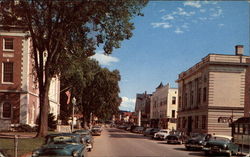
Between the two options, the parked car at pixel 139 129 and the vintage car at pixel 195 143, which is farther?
the parked car at pixel 139 129

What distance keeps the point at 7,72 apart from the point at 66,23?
17.6 meters

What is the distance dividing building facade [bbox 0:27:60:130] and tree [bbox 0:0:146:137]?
40.7 feet

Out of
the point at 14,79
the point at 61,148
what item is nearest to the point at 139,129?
the point at 14,79

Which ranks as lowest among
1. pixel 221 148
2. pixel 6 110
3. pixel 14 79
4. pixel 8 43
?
pixel 221 148

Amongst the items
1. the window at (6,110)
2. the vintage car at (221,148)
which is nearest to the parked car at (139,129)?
the window at (6,110)

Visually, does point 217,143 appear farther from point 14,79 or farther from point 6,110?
point 6,110

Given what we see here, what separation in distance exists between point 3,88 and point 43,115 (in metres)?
14.7

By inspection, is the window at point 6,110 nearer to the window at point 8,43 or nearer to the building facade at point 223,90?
the window at point 8,43

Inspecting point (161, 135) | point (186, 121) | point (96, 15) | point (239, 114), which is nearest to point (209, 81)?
point (239, 114)

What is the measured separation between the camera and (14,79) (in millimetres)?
39094

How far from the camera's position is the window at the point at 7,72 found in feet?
128

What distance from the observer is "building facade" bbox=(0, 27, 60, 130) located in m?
38.8

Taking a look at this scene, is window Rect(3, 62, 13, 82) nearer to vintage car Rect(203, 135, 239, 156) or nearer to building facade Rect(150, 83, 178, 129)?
vintage car Rect(203, 135, 239, 156)

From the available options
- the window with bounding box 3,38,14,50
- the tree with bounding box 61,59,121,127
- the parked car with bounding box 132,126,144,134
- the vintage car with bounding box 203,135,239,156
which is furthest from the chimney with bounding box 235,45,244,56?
the window with bounding box 3,38,14,50
